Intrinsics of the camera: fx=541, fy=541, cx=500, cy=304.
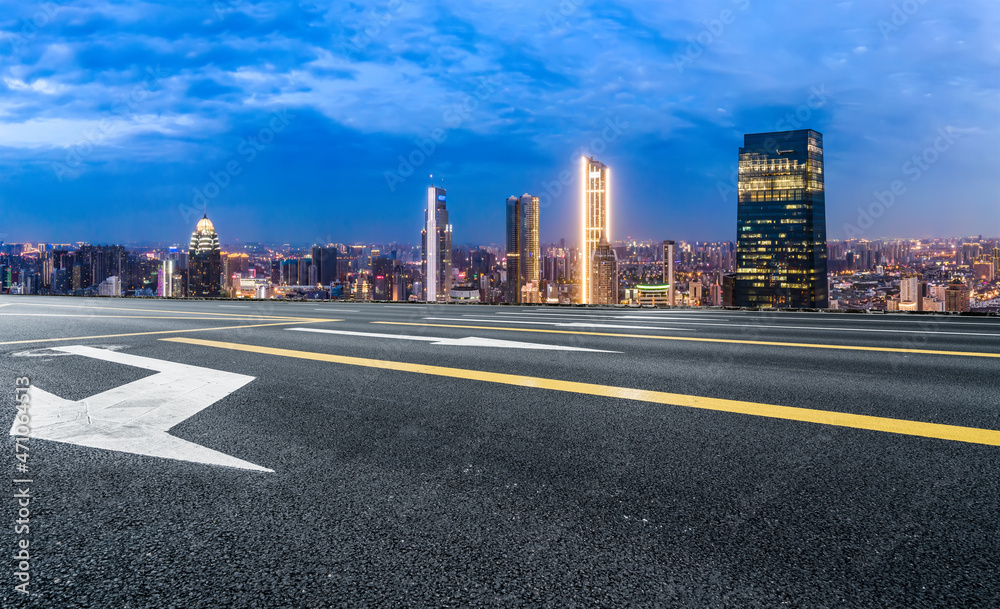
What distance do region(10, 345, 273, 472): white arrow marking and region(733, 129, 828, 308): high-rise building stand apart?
91.2m

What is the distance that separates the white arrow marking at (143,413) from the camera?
9.64ft

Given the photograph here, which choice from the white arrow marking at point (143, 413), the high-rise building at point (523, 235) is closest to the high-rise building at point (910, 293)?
the white arrow marking at point (143, 413)

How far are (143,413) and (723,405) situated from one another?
159 inches

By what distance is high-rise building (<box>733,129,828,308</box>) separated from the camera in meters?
88.4

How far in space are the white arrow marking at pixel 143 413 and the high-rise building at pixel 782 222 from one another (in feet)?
299

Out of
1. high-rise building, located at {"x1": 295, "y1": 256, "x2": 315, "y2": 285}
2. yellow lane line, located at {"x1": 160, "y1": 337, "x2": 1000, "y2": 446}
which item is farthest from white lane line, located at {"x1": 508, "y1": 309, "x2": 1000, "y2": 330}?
high-rise building, located at {"x1": 295, "y1": 256, "x2": 315, "y2": 285}

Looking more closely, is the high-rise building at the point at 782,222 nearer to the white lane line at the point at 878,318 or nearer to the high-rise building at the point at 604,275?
the high-rise building at the point at 604,275

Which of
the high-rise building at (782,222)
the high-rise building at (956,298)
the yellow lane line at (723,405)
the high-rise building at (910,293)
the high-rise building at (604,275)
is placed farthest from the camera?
the high-rise building at (782,222)

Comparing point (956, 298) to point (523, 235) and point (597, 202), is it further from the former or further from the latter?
point (523, 235)

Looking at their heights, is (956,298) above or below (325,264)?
below

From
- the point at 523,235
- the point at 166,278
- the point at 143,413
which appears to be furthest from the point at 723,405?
the point at 523,235

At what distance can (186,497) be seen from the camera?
2.29 metres

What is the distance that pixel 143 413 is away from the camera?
3.70 metres

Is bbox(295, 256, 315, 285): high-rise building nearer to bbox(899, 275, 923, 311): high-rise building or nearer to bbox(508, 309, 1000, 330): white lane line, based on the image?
bbox(508, 309, 1000, 330): white lane line
